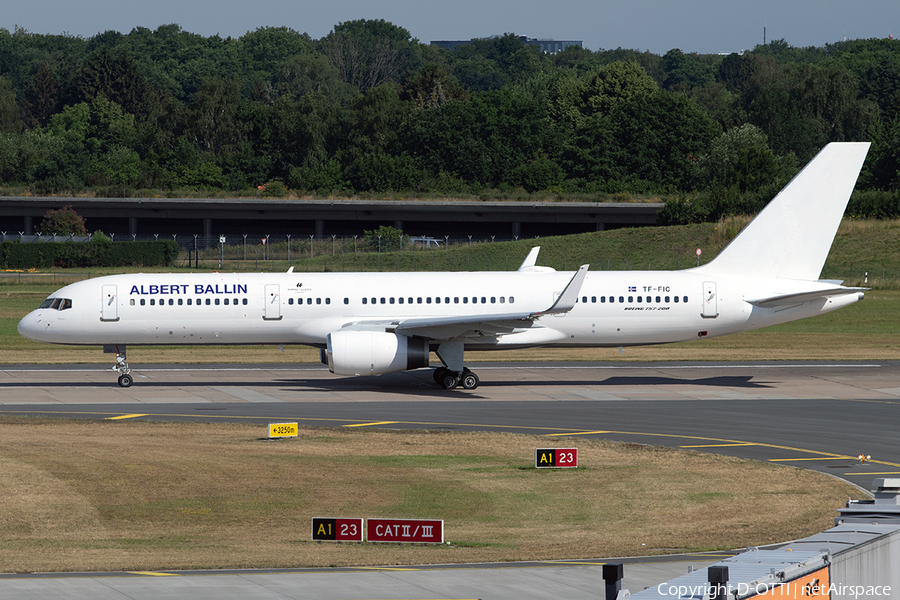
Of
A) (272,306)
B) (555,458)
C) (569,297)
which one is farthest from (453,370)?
(555,458)

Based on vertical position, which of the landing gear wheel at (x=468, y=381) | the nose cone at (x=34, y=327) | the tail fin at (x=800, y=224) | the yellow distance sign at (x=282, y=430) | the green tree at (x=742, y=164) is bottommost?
the landing gear wheel at (x=468, y=381)

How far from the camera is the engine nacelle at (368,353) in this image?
121ft

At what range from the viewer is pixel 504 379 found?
140 ft

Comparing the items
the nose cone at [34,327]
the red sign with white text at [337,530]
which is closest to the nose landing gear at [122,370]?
the nose cone at [34,327]

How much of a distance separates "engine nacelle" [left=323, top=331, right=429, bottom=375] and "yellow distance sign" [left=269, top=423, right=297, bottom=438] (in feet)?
25.7

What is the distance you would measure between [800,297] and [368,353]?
15.9 meters

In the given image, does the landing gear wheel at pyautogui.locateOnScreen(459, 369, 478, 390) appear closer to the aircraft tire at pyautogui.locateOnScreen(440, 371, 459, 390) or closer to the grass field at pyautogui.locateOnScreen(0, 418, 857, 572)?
the aircraft tire at pyautogui.locateOnScreen(440, 371, 459, 390)

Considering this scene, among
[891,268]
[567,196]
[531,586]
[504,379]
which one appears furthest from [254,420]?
[567,196]

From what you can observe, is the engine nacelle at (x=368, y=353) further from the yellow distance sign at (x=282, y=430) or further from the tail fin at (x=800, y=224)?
the tail fin at (x=800, y=224)

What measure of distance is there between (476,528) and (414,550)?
6.43 feet

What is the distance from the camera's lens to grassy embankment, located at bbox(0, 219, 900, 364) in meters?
51.0

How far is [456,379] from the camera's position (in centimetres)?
3969

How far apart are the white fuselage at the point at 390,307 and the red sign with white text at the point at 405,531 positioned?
65.4ft

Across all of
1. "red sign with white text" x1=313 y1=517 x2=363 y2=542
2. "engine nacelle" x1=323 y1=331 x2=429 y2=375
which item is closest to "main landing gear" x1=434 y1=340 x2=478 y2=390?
"engine nacelle" x1=323 y1=331 x2=429 y2=375
